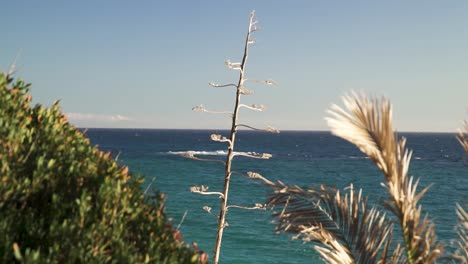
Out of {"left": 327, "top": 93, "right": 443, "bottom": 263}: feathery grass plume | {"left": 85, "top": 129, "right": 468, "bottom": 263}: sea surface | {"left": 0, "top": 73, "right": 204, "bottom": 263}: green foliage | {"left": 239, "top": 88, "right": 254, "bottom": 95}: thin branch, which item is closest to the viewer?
{"left": 0, "top": 73, "right": 204, "bottom": 263}: green foliage

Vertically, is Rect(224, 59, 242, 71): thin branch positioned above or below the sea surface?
above

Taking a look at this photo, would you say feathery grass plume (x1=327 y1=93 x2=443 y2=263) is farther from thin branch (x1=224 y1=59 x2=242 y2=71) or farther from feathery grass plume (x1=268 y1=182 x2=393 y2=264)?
thin branch (x1=224 y1=59 x2=242 y2=71)

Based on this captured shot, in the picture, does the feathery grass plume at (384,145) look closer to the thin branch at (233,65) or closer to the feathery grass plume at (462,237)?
the feathery grass plume at (462,237)

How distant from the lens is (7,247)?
390cm

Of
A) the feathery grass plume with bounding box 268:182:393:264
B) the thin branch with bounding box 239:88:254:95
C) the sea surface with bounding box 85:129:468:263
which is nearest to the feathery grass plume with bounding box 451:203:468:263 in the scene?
the sea surface with bounding box 85:129:468:263

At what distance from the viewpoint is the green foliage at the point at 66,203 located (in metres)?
4.00

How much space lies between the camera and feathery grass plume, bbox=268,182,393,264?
7160 mm

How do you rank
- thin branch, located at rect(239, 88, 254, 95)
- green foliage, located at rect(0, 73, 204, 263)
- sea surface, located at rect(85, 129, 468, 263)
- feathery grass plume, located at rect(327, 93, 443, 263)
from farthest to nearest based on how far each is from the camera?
sea surface, located at rect(85, 129, 468, 263)
thin branch, located at rect(239, 88, 254, 95)
feathery grass plume, located at rect(327, 93, 443, 263)
green foliage, located at rect(0, 73, 204, 263)

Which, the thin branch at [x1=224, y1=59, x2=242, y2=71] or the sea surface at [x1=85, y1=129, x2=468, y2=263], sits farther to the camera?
the sea surface at [x1=85, y1=129, x2=468, y2=263]

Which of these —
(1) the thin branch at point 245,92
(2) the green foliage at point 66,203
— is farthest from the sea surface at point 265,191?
(1) the thin branch at point 245,92

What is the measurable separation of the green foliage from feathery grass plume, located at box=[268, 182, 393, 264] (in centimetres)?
281

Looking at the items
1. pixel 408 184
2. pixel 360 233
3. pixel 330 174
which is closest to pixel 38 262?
pixel 408 184

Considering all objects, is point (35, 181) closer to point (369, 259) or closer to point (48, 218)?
point (48, 218)

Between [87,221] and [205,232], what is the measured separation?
40613 millimetres
